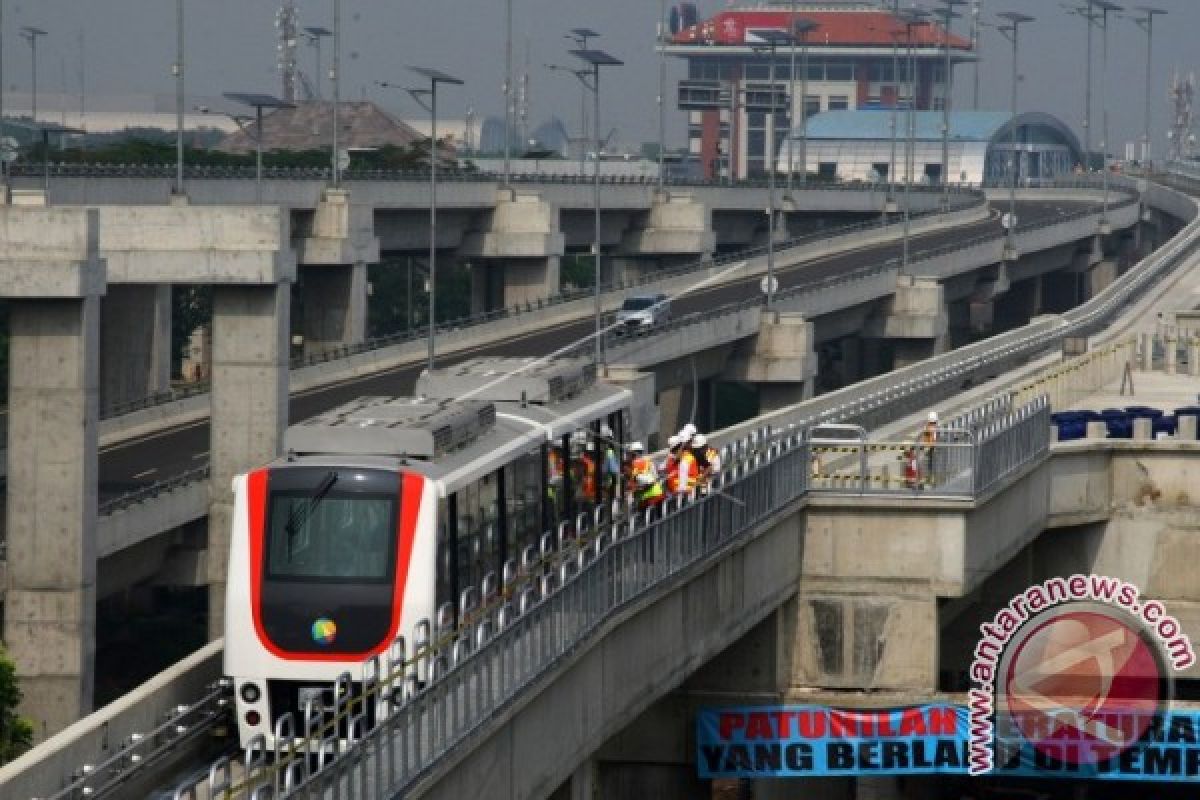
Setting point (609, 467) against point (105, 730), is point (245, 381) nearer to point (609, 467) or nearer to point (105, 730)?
point (609, 467)

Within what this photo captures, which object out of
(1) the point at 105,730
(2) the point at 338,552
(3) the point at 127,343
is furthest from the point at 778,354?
(1) the point at 105,730

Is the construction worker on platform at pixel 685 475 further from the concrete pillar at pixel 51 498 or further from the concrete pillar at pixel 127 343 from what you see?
the concrete pillar at pixel 127 343

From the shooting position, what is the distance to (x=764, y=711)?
41500 millimetres

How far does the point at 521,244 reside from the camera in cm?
12025

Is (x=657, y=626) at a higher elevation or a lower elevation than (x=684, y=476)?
lower

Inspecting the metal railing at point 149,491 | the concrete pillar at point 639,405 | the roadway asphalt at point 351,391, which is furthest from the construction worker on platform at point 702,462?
the roadway asphalt at point 351,391

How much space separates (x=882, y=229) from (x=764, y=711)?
115723mm

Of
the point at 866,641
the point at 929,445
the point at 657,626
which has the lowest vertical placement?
the point at 866,641

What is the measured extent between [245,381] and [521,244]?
70.0 metres

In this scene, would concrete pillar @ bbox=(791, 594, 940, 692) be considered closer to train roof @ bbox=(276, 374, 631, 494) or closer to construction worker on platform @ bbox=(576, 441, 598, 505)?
construction worker on platform @ bbox=(576, 441, 598, 505)

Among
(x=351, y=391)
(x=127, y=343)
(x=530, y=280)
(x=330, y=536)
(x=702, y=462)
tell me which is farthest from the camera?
(x=530, y=280)

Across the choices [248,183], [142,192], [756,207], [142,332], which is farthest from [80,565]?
[756,207]

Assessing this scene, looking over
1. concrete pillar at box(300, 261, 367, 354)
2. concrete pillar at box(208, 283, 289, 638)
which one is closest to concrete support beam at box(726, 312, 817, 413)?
concrete pillar at box(300, 261, 367, 354)

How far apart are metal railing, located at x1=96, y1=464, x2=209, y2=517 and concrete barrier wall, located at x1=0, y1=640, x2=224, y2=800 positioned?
26.3 meters
